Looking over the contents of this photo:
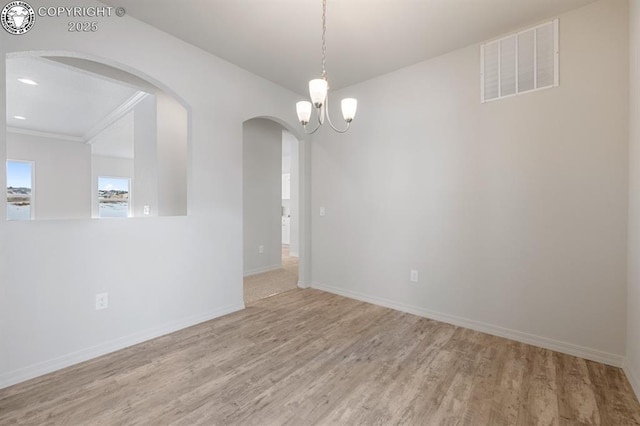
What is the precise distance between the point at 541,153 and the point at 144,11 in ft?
11.7

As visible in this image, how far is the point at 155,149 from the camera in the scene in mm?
3590

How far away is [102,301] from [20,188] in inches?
236

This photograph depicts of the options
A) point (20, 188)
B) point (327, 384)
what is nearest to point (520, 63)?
point (327, 384)

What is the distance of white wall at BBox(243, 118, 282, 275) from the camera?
4754mm

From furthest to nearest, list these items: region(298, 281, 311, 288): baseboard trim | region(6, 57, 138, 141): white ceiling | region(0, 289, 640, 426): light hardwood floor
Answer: region(298, 281, 311, 288): baseboard trim < region(6, 57, 138, 141): white ceiling < region(0, 289, 640, 426): light hardwood floor

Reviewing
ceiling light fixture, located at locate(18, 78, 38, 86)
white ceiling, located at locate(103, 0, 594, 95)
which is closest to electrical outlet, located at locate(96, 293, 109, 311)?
white ceiling, located at locate(103, 0, 594, 95)

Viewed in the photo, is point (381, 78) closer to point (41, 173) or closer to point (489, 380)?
point (489, 380)

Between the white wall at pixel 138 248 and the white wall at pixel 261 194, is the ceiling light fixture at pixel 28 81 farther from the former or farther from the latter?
the white wall at pixel 261 194

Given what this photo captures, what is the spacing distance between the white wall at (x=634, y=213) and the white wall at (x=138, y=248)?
328 cm

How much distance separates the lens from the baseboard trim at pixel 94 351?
185cm

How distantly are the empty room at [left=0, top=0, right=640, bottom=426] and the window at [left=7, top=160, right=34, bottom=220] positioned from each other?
133 inches

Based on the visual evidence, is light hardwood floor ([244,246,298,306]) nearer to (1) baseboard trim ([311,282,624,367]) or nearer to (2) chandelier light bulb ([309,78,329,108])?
(1) baseboard trim ([311,282,624,367])

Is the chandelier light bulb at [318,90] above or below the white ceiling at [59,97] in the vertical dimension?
below

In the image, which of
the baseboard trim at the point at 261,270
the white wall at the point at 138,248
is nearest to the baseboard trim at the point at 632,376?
the white wall at the point at 138,248
